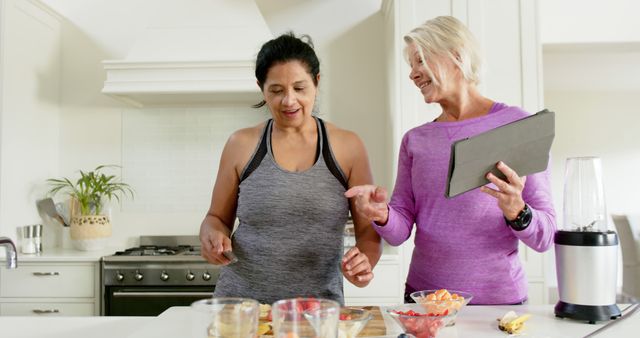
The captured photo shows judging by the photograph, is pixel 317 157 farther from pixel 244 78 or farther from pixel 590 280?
pixel 244 78

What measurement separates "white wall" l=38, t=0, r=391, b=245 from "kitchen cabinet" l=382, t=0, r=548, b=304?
70 centimetres

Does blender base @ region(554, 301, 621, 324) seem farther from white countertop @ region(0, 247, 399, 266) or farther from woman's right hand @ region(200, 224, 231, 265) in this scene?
white countertop @ region(0, 247, 399, 266)

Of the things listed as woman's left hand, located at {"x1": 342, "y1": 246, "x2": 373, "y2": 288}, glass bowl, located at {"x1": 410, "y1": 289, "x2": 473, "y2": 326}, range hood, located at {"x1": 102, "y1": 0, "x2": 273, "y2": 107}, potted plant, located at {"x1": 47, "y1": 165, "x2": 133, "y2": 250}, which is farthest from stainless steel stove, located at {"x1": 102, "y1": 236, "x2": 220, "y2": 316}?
glass bowl, located at {"x1": 410, "y1": 289, "x2": 473, "y2": 326}

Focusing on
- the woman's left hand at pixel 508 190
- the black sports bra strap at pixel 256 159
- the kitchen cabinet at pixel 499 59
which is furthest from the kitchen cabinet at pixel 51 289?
the woman's left hand at pixel 508 190

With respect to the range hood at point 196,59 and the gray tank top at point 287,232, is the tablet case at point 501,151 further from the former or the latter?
the range hood at point 196,59

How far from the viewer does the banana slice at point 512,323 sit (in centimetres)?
114

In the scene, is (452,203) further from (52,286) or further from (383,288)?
(52,286)

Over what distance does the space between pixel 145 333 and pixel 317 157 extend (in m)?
0.62

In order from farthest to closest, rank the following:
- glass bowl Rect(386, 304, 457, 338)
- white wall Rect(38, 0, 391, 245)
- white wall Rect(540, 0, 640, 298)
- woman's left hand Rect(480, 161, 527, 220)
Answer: white wall Rect(540, 0, 640, 298) → white wall Rect(38, 0, 391, 245) → woman's left hand Rect(480, 161, 527, 220) → glass bowl Rect(386, 304, 457, 338)

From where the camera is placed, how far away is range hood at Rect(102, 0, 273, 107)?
10.1 feet

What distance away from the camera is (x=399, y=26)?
285 centimetres

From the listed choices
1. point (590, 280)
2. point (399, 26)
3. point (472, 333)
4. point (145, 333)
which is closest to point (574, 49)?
point (399, 26)

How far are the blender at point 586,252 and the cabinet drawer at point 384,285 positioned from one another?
1525mm

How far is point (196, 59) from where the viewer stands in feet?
10.1
